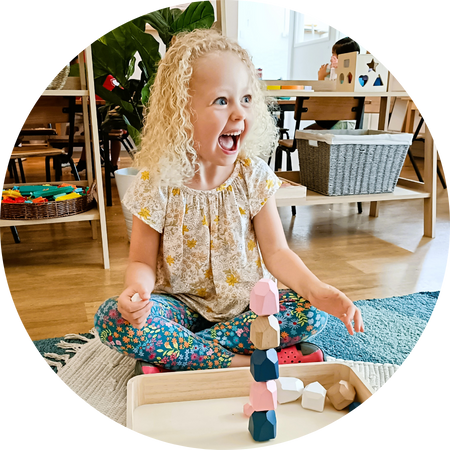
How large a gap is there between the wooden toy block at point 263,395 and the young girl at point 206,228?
21 cm

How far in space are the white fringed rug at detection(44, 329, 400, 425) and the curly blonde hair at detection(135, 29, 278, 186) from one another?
0.35 meters

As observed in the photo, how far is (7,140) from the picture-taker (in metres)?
0.40

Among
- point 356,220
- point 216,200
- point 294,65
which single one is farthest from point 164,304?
point 294,65

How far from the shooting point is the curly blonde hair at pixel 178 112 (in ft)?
2.48

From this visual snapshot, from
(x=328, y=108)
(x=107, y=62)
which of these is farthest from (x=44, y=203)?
(x=328, y=108)

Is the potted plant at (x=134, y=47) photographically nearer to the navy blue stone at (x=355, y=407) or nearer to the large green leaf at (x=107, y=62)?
the large green leaf at (x=107, y=62)

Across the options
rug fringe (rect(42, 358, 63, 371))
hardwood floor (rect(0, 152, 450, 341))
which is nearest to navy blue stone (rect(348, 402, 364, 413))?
hardwood floor (rect(0, 152, 450, 341))

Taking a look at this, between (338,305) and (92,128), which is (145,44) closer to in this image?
(92,128)

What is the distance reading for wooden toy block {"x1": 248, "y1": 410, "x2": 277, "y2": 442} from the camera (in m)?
0.51

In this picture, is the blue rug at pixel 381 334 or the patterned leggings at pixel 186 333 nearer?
the patterned leggings at pixel 186 333

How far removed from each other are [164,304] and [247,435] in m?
0.31

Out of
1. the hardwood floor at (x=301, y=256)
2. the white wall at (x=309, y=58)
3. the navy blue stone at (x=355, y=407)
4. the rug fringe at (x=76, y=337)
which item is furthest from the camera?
the white wall at (x=309, y=58)

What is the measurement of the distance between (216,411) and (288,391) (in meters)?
0.10

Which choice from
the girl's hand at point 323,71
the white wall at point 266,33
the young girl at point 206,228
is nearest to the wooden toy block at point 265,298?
the young girl at point 206,228
